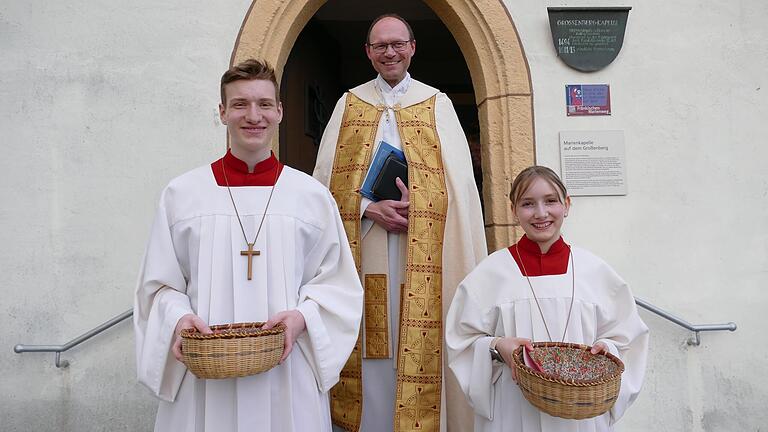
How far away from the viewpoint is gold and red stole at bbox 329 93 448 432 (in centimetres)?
304

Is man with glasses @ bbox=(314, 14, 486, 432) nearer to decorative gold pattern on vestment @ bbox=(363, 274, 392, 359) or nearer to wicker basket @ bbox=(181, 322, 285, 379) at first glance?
decorative gold pattern on vestment @ bbox=(363, 274, 392, 359)

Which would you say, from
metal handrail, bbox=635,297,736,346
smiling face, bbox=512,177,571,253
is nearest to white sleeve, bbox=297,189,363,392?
smiling face, bbox=512,177,571,253

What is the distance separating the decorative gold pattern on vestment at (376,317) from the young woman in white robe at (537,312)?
0.56m

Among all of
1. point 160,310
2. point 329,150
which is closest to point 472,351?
point 160,310

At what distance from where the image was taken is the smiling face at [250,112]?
2.27 meters

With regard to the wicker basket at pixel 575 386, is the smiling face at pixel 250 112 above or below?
above

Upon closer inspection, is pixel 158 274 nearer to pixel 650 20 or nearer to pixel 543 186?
pixel 543 186

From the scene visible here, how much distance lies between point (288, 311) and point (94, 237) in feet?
6.89

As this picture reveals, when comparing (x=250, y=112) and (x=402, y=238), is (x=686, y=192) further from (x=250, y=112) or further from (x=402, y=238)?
(x=250, y=112)

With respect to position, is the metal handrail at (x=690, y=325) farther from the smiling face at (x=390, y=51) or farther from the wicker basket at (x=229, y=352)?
the wicker basket at (x=229, y=352)

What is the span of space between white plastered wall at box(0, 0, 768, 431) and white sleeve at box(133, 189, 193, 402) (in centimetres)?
160

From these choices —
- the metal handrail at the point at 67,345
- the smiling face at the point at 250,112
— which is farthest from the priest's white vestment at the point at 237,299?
the metal handrail at the point at 67,345

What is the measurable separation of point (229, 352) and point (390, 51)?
1849 millimetres

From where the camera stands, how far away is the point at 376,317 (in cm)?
313
